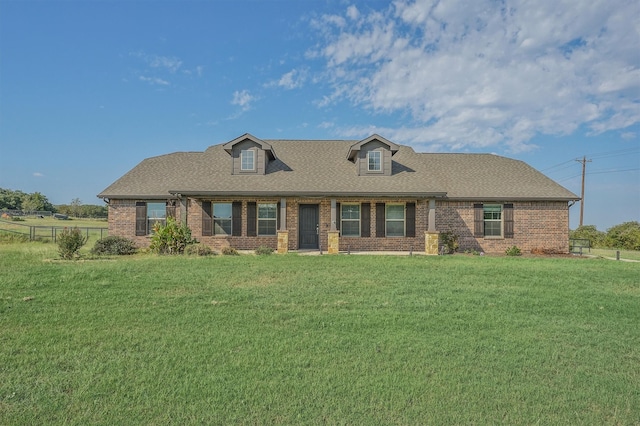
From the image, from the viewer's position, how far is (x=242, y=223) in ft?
55.8

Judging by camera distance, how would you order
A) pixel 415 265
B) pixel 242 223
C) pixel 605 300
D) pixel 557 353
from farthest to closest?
pixel 242 223
pixel 415 265
pixel 605 300
pixel 557 353

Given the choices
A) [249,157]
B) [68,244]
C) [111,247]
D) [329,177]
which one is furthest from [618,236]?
[68,244]

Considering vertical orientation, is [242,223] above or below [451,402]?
above

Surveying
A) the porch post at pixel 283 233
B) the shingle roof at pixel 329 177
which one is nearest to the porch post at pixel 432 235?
the shingle roof at pixel 329 177

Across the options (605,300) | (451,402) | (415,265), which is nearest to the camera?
(451,402)

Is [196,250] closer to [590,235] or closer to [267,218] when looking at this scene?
[267,218]

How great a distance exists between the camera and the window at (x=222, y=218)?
17109 mm

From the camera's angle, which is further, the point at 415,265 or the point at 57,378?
the point at 415,265

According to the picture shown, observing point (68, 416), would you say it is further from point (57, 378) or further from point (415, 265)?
point (415, 265)

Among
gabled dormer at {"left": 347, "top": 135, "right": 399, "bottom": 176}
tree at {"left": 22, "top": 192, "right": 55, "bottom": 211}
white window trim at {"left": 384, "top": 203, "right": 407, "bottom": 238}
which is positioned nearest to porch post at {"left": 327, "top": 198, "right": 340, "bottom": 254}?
white window trim at {"left": 384, "top": 203, "right": 407, "bottom": 238}

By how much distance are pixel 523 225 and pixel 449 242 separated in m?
3.80

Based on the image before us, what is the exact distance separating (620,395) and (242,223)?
14794mm

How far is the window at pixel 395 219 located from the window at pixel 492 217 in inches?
162

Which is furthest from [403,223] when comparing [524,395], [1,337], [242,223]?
[1,337]
